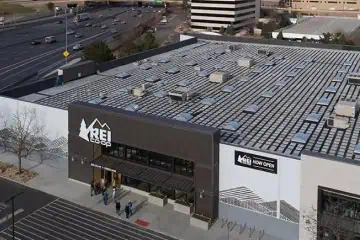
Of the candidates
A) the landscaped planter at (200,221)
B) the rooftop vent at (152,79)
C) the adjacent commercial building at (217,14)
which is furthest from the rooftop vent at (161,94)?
the adjacent commercial building at (217,14)

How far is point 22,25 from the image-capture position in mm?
125438

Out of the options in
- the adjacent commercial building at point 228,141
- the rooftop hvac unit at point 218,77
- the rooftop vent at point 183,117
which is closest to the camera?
the adjacent commercial building at point 228,141

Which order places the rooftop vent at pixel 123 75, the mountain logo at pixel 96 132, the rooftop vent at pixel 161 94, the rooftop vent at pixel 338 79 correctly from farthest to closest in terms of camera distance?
the rooftop vent at pixel 123 75 < the rooftop vent at pixel 338 79 < the rooftop vent at pixel 161 94 < the mountain logo at pixel 96 132

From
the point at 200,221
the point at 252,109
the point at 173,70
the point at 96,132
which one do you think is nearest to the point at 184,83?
the point at 173,70

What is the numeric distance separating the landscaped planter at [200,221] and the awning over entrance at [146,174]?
1.68 metres

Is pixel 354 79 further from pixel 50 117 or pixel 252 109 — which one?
pixel 50 117

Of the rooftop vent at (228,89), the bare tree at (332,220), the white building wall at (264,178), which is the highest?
the rooftop vent at (228,89)

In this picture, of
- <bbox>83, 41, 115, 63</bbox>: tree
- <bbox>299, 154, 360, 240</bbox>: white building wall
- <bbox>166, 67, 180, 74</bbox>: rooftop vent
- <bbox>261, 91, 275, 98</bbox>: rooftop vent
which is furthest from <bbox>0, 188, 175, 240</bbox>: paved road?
<bbox>83, 41, 115, 63</bbox>: tree

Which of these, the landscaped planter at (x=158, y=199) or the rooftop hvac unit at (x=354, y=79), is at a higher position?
the rooftop hvac unit at (x=354, y=79)

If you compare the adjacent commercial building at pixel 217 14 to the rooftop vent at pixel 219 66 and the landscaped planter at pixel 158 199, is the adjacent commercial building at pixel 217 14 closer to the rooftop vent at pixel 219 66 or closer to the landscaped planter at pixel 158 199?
the rooftop vent at pixel 219 66

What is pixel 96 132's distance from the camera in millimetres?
33281

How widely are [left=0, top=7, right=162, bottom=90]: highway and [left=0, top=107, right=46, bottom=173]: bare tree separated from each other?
2484cm

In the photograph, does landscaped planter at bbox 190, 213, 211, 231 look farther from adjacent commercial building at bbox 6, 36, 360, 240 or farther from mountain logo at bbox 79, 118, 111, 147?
mountain logo at bbox 79, 118, 111, 147

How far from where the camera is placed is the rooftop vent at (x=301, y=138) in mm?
30316
